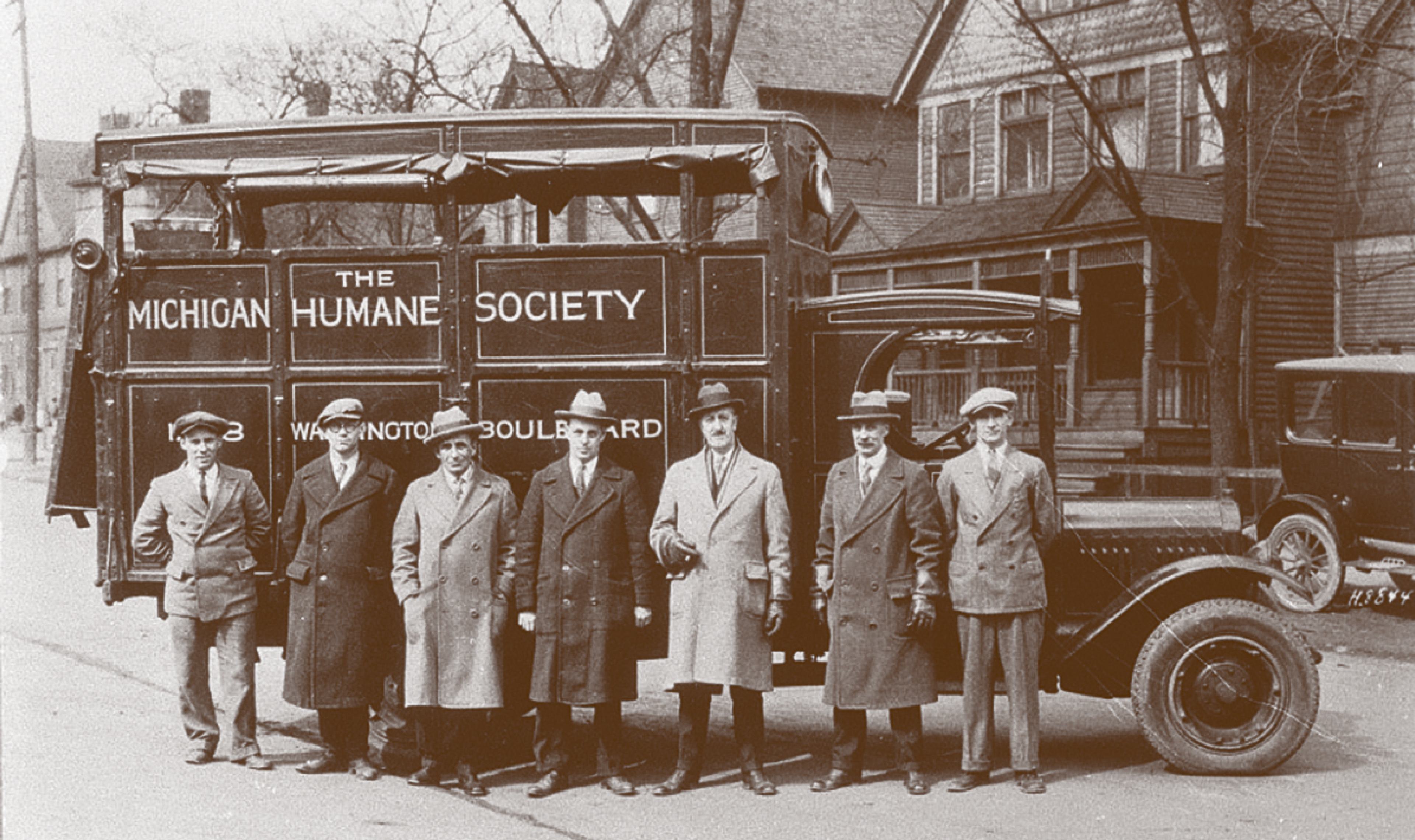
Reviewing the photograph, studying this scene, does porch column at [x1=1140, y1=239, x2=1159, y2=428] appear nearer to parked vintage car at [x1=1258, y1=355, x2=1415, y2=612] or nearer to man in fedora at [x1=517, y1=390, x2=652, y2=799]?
parked vintage car at [x1=1258, y1=355, x2=1415, y2=612]

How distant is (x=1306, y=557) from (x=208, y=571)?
9698 millimetres

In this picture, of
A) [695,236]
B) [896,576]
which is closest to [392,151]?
[695,236]

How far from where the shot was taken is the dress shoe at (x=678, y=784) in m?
6.84

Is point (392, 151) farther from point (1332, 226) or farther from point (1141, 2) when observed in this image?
point (1332, 226)

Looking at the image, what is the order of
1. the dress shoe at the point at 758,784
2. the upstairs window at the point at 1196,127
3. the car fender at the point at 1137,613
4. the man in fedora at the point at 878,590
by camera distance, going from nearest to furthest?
the dress shoe at the point at 758,784 < the man in fedora at the point at 878,590 < the car fender at the point at 1137,613 < the upstairs window at the point at 1196,127

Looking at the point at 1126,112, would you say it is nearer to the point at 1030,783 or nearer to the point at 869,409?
the point at 869,409

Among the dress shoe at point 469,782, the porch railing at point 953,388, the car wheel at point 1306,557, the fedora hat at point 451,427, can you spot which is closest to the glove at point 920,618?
the dress shoe at point 469,782

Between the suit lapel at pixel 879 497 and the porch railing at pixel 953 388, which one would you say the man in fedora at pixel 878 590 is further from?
the porch railing at pixel 953 388

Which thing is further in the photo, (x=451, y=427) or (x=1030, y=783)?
(x=451, y=427)

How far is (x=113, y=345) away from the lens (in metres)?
7.80

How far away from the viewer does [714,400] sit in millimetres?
7059

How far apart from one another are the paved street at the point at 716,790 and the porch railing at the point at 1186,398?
12073 millimetres

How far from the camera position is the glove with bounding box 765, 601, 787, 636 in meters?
7.01

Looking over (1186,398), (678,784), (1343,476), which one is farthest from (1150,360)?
(678,784)
